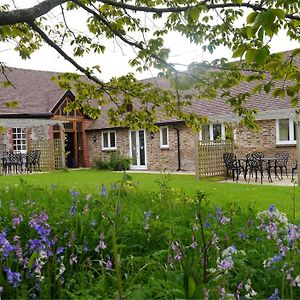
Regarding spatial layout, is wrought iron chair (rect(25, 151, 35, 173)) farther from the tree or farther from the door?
the tree

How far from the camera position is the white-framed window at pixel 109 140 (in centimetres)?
2739

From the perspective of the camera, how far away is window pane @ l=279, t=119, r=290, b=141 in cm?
1883

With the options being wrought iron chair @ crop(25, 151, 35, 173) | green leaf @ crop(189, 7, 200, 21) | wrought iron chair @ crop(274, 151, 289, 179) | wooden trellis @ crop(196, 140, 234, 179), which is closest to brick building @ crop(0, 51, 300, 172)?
wrought iron chair @ crop(274, 151, 289, 179)

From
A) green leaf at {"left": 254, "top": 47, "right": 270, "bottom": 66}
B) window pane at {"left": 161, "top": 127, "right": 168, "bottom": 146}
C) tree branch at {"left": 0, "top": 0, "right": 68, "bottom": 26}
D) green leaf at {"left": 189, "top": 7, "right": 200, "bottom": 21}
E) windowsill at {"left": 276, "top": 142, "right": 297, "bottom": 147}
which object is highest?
tree branch at {"left": 0, "top": 0, "right": 68, "bottom": 26}

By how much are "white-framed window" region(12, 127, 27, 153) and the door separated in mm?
7037

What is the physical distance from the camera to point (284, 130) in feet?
62.1

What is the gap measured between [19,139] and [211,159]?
591 inches

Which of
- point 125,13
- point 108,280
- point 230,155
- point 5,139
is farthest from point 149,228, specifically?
point 5,139

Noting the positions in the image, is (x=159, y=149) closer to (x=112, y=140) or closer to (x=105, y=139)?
(x=112, y=140)

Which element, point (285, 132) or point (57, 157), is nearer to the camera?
point (285, 132)

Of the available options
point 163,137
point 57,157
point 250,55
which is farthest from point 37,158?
point 250,55

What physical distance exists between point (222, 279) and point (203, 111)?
2069 cm

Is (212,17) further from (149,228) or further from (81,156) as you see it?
(81,156)

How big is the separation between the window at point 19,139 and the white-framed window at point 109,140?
501cm
